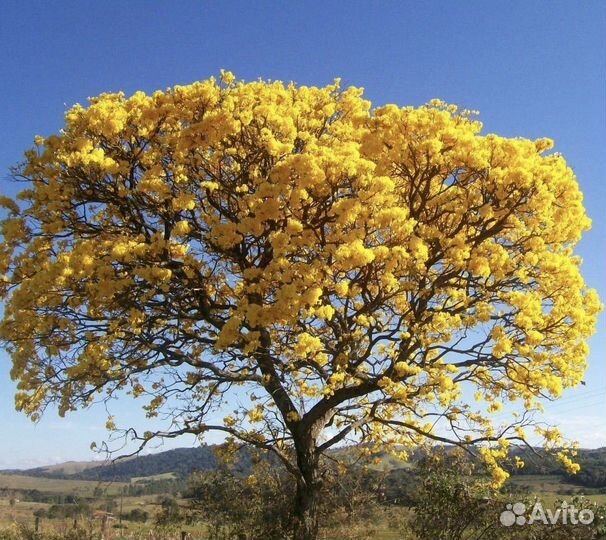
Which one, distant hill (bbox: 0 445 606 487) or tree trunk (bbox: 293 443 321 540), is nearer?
tree trunk (bbox: 293 443 321 540)

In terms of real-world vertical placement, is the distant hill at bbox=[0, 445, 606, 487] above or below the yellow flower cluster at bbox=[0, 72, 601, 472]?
below

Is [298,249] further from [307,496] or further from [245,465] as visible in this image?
[245,465]

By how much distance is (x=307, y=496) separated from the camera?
47.6 ft

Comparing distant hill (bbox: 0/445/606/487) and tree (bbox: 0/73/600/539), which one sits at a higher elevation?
tree (bbox: 0/73/600/539)

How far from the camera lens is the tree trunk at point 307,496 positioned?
14047 millimetres

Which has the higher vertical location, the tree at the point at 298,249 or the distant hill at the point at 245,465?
the tree at the point at 298,249

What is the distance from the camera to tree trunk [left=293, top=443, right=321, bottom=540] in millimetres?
14047

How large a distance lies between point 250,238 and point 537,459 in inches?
340

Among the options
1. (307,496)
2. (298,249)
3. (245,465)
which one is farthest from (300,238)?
(245,465)

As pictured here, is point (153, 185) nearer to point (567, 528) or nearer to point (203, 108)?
point (203, 108)

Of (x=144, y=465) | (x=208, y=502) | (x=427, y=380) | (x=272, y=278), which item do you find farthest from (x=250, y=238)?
(x=144, y=465)

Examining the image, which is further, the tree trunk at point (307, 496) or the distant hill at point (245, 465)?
the distant hill at point (245, 465)

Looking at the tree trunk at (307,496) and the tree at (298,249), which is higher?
the tree at (298,249)

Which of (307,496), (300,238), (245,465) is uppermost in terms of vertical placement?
(300,238)
